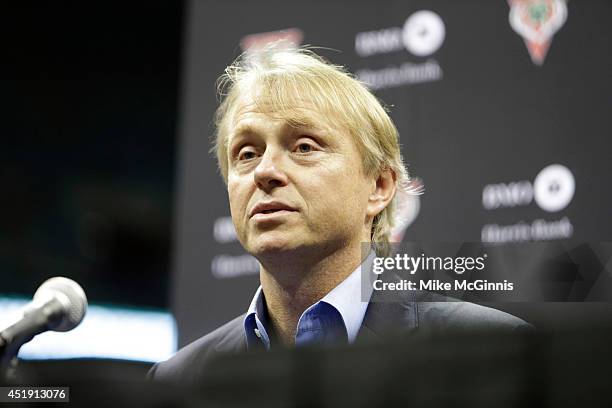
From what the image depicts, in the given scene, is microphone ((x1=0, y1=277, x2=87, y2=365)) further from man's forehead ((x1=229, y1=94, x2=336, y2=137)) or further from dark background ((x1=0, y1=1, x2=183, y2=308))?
dark background ((x1=0, y1=1, x2=183, y2=308))

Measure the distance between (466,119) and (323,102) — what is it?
80cm

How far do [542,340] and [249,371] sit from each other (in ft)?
0.72

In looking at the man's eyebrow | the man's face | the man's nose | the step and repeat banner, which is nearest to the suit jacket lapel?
the man's face

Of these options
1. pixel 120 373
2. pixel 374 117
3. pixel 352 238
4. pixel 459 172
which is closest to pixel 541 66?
pixel 459 172

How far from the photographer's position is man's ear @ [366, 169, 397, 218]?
4.94ft

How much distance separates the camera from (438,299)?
1.41m

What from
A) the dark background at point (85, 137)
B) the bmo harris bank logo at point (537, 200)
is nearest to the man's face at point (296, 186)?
the bmo harris bank logo at point (537, 200)

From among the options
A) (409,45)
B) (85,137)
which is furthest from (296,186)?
(85,137)

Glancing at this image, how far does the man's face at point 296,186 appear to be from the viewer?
55.9 inches

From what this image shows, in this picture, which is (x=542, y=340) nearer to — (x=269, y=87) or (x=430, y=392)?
(x=430, y=392)

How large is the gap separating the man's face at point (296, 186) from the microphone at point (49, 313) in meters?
0.28

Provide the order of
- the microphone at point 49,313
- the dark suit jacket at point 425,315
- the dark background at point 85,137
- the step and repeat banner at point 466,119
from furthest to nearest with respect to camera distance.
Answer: the dark background at point 85,137 < the step and repeat banner at point 466,119 < the dark suit jacket at point 425,315 < the microphone at point 49,313

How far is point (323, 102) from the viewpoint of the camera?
1.49m

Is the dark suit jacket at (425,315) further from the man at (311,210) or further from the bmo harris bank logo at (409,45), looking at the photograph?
the bmo harris bank logo at (409,45)
